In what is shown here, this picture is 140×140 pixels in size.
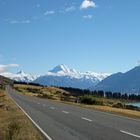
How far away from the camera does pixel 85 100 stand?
65.1 meters

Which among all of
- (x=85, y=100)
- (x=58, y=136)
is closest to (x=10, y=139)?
(x=58, y=136)

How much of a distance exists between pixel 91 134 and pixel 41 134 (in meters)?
2.26

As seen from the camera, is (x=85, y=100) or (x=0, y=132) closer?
(x=0, y=132)

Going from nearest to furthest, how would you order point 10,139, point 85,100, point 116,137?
point 10,139, point 116,137, point 85,100

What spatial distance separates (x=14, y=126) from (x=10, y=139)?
3.56 metres

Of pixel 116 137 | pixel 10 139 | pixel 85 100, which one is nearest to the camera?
pixel 10 139

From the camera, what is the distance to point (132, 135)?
17.3m

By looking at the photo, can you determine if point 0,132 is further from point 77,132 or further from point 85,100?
point 85,100

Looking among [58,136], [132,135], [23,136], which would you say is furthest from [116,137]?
[23,136]

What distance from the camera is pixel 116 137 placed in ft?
54.2

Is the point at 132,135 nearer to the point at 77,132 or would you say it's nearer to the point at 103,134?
the point at 103,134

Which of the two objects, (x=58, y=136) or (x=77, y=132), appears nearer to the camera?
(x=58, y=136)

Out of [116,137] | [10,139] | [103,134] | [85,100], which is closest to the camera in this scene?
[10,139]

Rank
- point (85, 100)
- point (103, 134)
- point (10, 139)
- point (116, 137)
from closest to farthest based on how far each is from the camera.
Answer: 1. point (10, 139)
2. point (116, 137)
3. point (103, 134)
4. point (85, 100)
